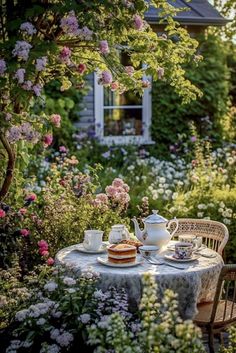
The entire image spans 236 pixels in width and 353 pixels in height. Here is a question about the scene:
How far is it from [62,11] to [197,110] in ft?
23.0

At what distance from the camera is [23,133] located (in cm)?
485

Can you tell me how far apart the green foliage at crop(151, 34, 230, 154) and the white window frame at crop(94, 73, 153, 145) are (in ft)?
0.38

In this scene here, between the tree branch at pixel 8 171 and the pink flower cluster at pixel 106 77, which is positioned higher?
the pink flower cluster at pixel 106 77

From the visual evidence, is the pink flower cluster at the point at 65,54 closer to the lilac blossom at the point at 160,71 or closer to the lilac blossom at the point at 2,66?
the lilac blossom at the point at 2,66

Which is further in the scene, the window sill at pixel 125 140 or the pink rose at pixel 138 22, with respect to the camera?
the window sill at pixel 125 140

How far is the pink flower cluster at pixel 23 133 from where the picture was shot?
474cm

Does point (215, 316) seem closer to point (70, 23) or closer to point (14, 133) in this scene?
point (14, 133)

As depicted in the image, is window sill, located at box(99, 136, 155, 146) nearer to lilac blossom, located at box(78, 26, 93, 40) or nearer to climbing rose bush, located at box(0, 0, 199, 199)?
climbing rose bush, located at box(0, 0, 199, 199)

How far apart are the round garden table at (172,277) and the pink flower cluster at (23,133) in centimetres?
88

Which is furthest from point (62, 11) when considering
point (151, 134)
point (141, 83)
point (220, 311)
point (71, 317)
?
point (151, 134)

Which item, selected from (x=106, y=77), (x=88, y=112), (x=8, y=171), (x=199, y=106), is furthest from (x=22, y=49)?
(x=199, y=106)

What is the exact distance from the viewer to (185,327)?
2.95m

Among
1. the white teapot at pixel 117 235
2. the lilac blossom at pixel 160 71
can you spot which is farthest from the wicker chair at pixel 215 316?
the lilac blossom at pixel 160 71

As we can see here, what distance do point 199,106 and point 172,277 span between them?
7306mm
